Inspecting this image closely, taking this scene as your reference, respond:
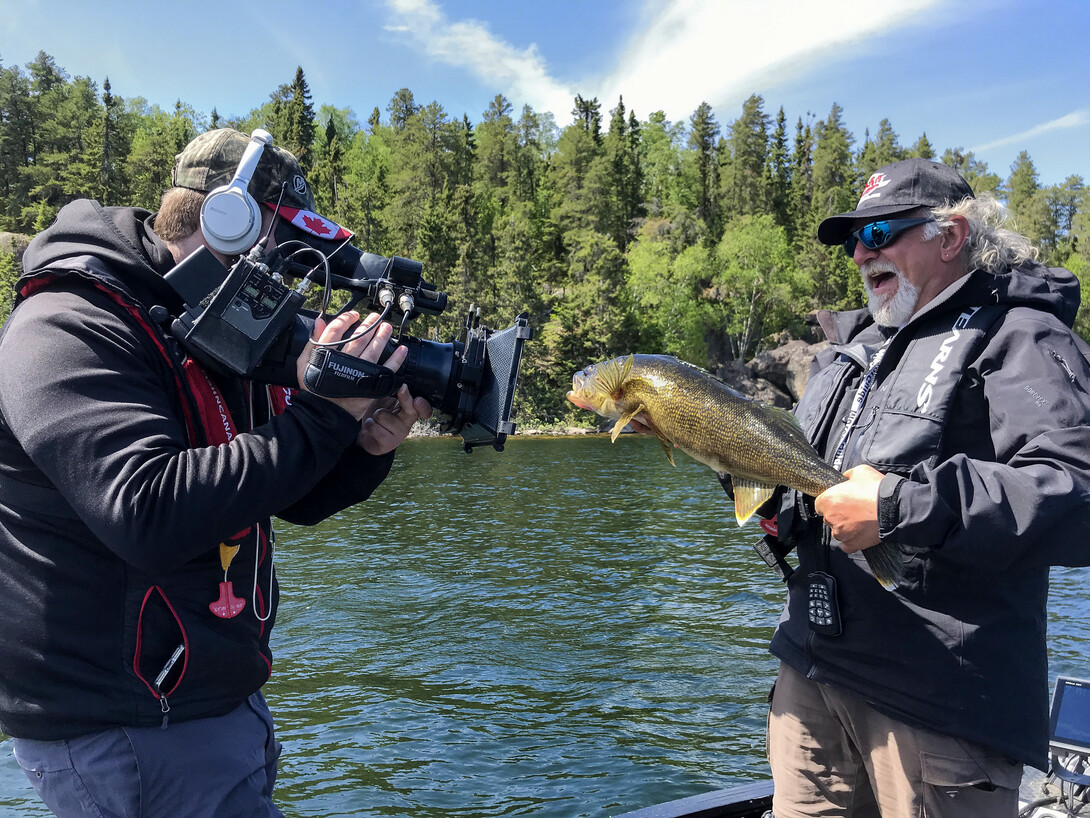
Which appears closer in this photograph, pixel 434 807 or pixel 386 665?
pixel 434 807

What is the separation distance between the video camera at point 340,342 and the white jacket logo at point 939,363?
139cm

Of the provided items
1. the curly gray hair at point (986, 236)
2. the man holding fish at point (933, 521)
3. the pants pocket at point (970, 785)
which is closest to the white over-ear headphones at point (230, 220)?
the man holding fish at point (933, 521)

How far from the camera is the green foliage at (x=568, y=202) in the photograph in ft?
190

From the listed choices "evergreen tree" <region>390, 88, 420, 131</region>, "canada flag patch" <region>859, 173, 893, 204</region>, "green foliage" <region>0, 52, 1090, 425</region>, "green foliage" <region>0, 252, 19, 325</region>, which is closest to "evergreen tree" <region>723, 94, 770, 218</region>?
"green foliage" <region>0, 52, 1090, 425</region>

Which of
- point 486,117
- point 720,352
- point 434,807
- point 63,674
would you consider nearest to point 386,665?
point 434,807

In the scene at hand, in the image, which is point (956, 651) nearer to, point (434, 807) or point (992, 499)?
point (992, 499)

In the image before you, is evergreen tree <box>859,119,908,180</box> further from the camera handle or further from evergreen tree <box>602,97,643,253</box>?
the camera handle

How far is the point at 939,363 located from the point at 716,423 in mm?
813

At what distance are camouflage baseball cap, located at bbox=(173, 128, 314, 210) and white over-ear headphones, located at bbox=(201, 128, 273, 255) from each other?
104mm

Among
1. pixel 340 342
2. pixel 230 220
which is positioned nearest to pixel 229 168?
pixel 230 220

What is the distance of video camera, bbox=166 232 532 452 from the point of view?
2242 mm

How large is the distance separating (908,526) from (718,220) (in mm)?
74719

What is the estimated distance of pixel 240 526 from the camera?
2.15 m

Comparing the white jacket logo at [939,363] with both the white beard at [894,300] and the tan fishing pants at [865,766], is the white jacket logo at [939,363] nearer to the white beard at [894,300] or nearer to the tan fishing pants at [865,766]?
the white beard at [894,300]
